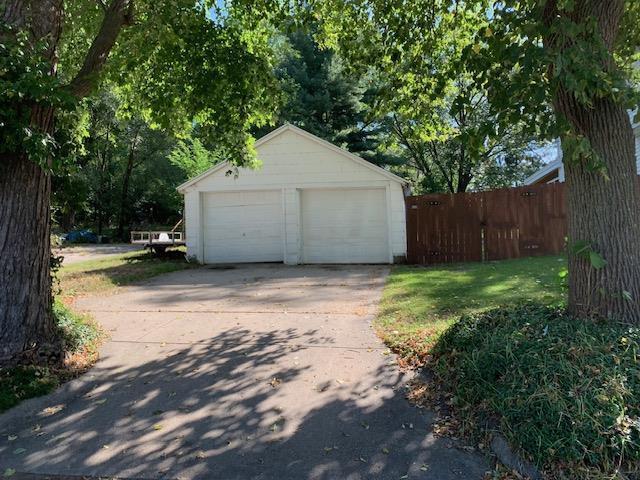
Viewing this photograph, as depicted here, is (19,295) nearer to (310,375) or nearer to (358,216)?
(310,375)

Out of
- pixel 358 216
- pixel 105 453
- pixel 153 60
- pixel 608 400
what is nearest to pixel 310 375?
pixel 105 453

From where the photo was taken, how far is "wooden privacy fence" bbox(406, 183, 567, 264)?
1305 cm

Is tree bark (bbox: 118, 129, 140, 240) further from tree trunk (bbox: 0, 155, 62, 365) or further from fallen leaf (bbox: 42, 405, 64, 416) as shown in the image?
fallen leaf (bbox: 42, 405, 64, 416)

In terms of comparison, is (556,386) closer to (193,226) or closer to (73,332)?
(73,332)

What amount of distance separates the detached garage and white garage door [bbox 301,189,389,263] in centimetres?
3

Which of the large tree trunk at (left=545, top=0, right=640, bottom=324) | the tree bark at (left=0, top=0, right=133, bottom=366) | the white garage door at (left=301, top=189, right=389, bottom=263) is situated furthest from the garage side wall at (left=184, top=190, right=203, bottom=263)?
the large tree trunk at (left=545, top=0, right=640, bottom=324)

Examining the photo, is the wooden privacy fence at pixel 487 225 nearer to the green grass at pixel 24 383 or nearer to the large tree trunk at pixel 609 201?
the large tree trunk at pixel 609 201

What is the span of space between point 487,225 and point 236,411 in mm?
10901

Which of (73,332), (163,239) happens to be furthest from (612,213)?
(163,239)

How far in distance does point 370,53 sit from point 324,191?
800 centimetres

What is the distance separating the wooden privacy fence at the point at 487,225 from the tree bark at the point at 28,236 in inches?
409

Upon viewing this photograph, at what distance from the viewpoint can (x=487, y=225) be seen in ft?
44.1

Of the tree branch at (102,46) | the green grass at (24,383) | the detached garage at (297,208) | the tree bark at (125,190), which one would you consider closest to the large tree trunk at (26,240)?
the green grass at (24,383)

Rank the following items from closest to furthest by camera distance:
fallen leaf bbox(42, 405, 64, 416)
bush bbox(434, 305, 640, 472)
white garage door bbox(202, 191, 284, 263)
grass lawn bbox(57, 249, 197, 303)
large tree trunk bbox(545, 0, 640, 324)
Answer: bush bbox(434, 305, 640, 472) → large tree trunk bbox(545, 0, 640, 324) → fallen leaf bbox(42, 405, 64, 416) → grass lawn bbox(57, 249, 197, 303) → white garage door bbox(202, 191, 284, 263)
